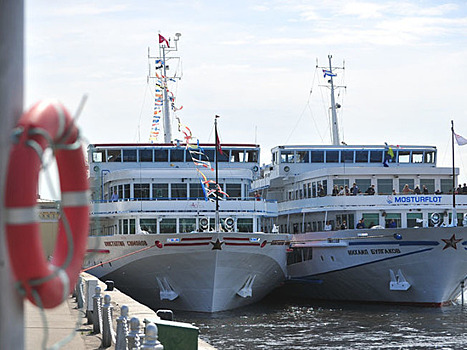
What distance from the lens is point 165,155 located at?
36.0 m

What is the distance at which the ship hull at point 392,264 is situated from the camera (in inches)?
1246

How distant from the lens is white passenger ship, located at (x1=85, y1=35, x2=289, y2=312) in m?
29.4

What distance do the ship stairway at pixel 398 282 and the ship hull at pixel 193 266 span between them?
4.49 meters

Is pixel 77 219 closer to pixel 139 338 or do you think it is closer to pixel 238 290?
pixel 139 338

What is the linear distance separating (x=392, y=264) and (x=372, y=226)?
8.81 feet

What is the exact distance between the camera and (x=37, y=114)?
5.02 meters

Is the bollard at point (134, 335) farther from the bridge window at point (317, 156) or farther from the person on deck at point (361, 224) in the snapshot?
the bridge window at point (317, 156)

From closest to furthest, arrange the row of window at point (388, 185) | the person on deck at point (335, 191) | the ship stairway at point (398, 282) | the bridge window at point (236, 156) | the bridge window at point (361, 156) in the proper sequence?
the ship stairway at point (398, 282) < the person on deck at point (335, 191) < the bridge window at point (236, 156) < the row of window at point (388, 185) < the bridge window at point (361, 156)

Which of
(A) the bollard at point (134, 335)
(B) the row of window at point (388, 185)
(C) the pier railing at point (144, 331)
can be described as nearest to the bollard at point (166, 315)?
(C) the pier railing at point (144, 331)

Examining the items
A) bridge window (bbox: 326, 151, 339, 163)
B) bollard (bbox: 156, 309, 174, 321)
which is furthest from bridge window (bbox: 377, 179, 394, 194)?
bollard (bbox: 156, 309, 174, 321)

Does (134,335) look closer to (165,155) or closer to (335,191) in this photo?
(335,191)

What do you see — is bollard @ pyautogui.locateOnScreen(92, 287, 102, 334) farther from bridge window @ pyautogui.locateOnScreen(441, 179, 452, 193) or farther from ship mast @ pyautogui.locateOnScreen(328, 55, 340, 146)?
ship mast @ pyautogui.locateOnScreen(328, 55, 340, 146)

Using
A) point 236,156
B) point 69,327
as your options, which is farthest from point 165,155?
point 69,327

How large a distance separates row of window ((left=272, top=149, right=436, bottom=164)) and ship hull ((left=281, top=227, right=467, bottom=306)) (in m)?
6.03
